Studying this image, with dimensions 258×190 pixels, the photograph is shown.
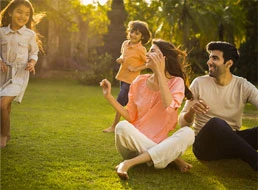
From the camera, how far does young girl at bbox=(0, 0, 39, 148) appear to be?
4.18 metres

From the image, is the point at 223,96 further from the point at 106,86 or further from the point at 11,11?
the point at 11,11

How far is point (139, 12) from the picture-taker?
2384cm

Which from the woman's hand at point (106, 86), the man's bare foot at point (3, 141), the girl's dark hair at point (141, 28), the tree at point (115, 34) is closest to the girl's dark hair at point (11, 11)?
the man's bare foot at point (3, 141)

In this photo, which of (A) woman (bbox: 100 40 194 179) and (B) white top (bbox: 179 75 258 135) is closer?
(A) woman (bbox: 100 40 194 179)

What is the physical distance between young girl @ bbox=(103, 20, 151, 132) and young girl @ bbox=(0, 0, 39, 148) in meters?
1.75

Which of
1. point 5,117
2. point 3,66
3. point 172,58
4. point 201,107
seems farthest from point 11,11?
point 201,107

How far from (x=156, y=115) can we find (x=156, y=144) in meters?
0.29

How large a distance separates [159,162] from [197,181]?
1.19 ft

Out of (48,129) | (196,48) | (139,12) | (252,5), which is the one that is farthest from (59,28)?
(48,129)

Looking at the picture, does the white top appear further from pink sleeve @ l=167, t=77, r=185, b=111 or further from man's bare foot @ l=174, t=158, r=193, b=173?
man's bare foot @ l=174, t=158, r=193, b=173

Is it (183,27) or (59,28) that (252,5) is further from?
(59,28)

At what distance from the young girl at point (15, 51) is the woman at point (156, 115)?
130cm

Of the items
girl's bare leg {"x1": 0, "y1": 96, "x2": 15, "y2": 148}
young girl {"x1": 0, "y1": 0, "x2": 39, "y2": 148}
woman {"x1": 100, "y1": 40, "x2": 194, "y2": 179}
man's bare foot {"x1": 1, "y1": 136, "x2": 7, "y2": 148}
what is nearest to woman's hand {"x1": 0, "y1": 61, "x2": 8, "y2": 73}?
young girl {"x1": 0, "y1": 0, "x2": 39, "y2": 148}

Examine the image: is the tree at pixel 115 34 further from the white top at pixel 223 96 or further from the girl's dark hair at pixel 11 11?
the white top at pixel 223 96
